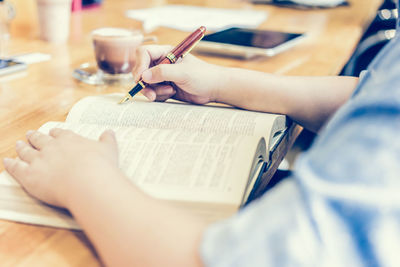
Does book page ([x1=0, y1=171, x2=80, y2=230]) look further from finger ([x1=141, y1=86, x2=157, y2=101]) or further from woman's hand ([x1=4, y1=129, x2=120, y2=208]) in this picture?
Result: finger ([x1=141, y1=86, x2=157, y2=101])

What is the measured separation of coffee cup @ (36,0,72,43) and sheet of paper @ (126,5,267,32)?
0.29 metres

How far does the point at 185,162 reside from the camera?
544mm

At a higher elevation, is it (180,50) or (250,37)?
(180,50)

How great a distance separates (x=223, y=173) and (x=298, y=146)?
893 mm

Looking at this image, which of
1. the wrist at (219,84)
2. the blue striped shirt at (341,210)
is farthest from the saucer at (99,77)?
the blue striped shirt at (341,210)

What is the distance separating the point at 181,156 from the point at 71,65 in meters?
0.66

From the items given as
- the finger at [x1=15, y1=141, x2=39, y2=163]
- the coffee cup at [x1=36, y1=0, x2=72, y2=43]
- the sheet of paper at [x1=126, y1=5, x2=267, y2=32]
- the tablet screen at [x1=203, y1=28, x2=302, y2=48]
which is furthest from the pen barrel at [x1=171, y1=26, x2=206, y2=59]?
the sheet of paper at [x1=126, y1=5, x2=267, y2=32]

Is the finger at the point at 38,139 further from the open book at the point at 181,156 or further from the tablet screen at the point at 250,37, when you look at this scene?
the tablet screen at the point at 250,37


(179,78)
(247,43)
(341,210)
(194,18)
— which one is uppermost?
(341,210)

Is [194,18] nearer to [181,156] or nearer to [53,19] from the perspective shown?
[53,19]

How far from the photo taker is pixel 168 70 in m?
0.76

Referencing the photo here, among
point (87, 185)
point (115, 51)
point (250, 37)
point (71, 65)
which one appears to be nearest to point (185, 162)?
point (87, 185)

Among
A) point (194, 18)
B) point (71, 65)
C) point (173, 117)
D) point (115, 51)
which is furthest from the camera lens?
point (194, 18)

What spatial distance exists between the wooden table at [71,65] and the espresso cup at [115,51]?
62 millimetres
